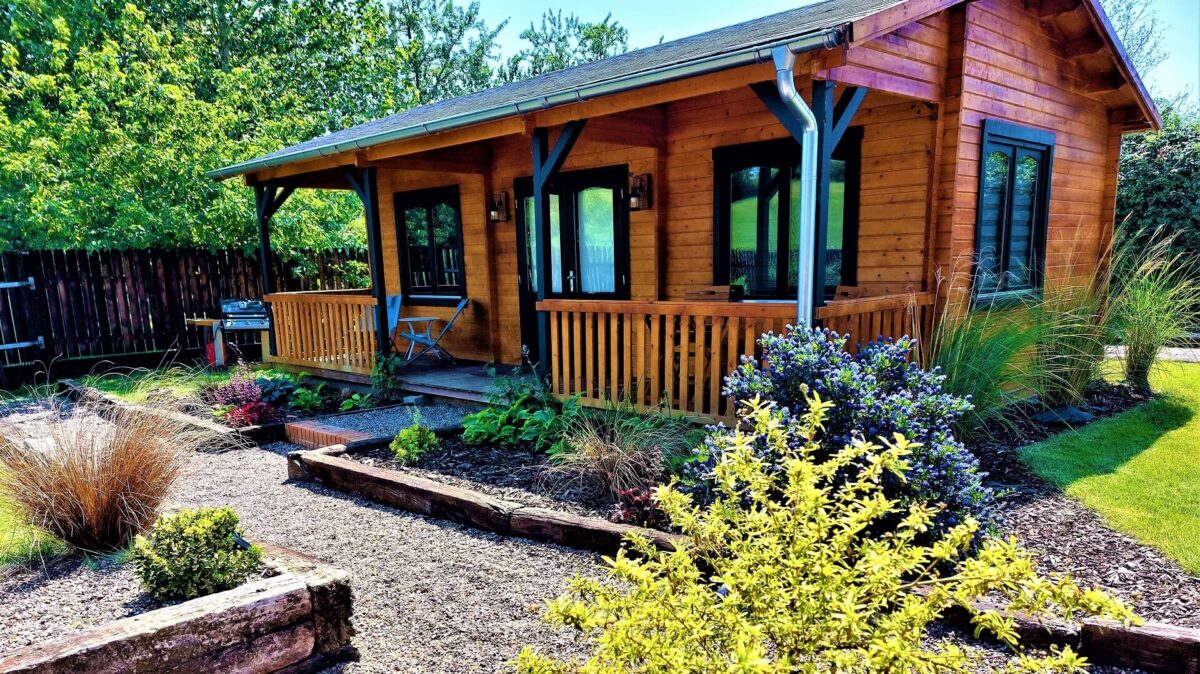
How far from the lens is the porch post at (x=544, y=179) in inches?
213

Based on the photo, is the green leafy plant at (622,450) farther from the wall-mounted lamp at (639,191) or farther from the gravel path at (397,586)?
the wall-mounted lamp at (639,191)

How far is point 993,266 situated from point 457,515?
5.04 meters

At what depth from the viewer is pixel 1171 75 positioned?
2247 centimetres

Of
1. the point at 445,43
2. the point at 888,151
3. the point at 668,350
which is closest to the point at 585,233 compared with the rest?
the point at 668,350

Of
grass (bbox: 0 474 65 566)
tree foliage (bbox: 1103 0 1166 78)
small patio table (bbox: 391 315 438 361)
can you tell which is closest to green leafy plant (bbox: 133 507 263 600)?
grass (bbox: 0 474 65 566)

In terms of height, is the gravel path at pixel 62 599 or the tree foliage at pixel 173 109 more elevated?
the tree foliage at pixel 173 109

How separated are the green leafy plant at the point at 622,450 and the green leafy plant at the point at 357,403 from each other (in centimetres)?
302

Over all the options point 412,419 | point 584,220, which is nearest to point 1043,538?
point 412,419

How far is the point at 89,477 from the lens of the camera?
2.96 m

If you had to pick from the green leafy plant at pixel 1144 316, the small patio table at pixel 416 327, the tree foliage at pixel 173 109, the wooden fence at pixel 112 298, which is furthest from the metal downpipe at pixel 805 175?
the tree foliage at pixel 173 109

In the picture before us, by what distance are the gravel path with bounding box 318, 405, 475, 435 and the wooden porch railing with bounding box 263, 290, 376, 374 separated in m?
1.10

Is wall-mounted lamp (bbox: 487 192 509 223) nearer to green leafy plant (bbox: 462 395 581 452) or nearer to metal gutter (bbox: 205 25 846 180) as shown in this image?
metal gutter (bbox: 205 25 846 180)

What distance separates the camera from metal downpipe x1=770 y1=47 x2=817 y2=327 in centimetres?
386

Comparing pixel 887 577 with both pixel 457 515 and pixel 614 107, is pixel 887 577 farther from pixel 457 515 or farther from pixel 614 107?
pixel 614 107
